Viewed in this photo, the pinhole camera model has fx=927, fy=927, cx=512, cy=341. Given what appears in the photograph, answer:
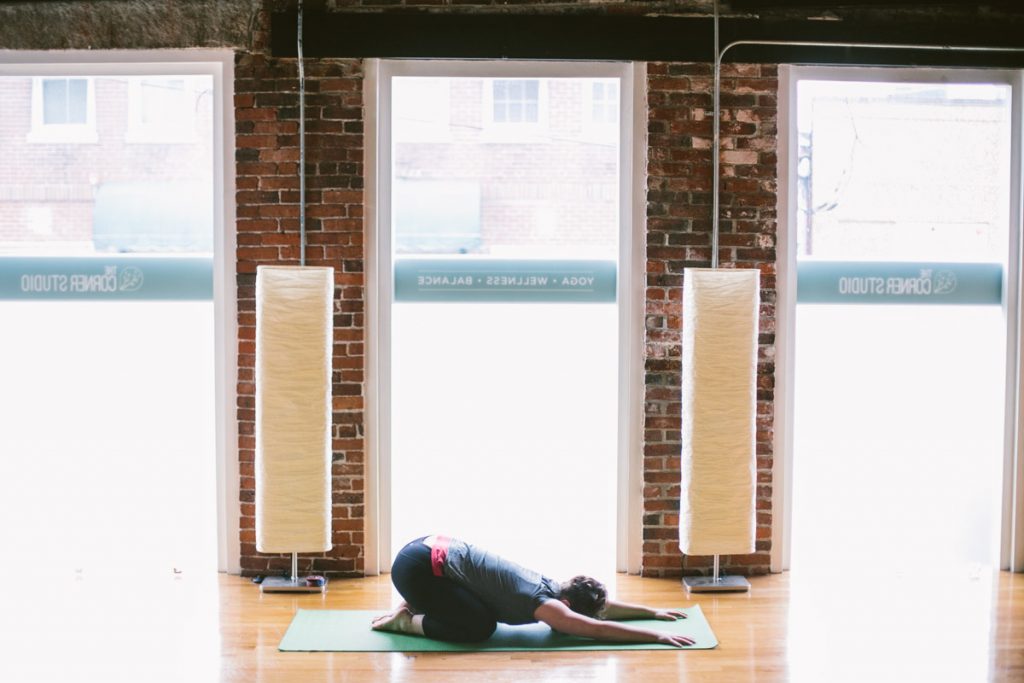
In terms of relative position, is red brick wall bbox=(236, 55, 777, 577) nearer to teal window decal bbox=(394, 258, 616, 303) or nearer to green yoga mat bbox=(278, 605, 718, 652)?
teal window decal bbox=(394, 258, 616, 303)

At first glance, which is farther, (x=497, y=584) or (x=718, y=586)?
(x=718, y=586)

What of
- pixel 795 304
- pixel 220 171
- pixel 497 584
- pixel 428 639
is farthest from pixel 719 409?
pixel 220 171

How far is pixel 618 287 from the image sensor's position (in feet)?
16.1

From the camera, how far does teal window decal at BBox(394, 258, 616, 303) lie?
194 inches

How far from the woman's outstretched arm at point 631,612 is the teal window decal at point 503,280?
1.61 m

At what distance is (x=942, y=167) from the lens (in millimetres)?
4988

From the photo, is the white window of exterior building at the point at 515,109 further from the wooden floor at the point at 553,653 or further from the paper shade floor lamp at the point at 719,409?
the wooden floor at the point at 553,653

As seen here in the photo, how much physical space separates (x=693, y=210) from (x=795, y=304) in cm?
75

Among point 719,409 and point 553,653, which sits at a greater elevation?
point 719,409

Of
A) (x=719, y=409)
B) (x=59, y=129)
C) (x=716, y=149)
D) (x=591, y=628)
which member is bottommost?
(x=591, y=628)

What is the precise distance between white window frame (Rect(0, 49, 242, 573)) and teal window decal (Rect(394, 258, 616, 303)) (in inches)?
35.0

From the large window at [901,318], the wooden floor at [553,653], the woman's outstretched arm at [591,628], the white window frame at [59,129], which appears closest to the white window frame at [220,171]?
the white window frame at [59,129]

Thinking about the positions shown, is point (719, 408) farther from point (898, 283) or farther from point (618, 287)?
point (898, 283)

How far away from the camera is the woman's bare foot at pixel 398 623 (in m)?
4.11
